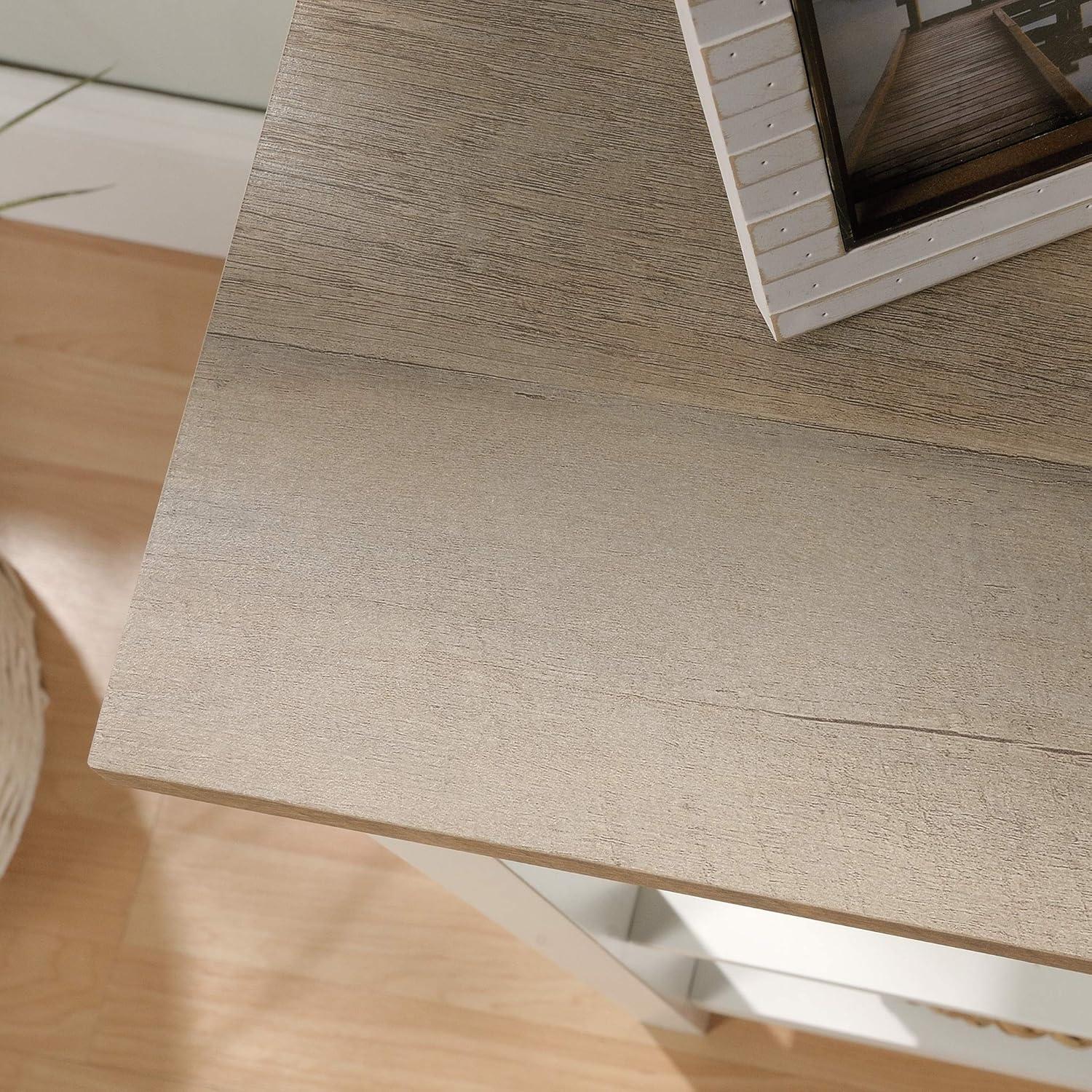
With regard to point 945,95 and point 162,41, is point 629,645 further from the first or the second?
point 162,41

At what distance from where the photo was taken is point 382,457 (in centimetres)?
39

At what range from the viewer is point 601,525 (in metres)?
0.38

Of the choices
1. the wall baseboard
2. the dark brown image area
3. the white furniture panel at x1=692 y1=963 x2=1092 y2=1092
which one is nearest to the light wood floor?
the white furniture panel at x1=692 y1=963 x2=1092 y2=1092

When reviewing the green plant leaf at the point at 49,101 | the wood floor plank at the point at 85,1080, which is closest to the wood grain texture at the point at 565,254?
the green plant leaf at the point at 49,101

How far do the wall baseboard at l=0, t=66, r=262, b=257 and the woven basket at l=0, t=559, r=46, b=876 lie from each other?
393mm

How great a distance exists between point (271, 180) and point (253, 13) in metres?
0.54

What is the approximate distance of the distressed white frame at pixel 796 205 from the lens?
0.32 meters

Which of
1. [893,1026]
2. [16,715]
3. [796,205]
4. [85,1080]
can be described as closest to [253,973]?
[85,1080]

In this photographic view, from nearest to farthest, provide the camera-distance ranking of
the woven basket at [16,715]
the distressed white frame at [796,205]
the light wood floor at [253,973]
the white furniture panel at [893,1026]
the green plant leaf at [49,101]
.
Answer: the distressed white frame at [796,205] < the green plant leaf at [49,101] < the white furniture panel at [893,1026] < the woven basket at [16,715] < the light wood floor at [253,973]

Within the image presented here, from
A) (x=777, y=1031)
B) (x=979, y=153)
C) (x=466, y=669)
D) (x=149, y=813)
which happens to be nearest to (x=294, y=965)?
(x=149, y=813)

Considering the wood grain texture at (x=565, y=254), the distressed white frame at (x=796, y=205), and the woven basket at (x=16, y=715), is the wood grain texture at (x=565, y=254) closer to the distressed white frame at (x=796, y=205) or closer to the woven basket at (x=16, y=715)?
the distressed white frame at (x=796, y=205)

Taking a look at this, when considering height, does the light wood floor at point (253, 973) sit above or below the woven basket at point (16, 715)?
below

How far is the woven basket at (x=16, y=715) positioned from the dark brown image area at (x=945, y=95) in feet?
2.77

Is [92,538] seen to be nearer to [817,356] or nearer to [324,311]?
[324,311]
